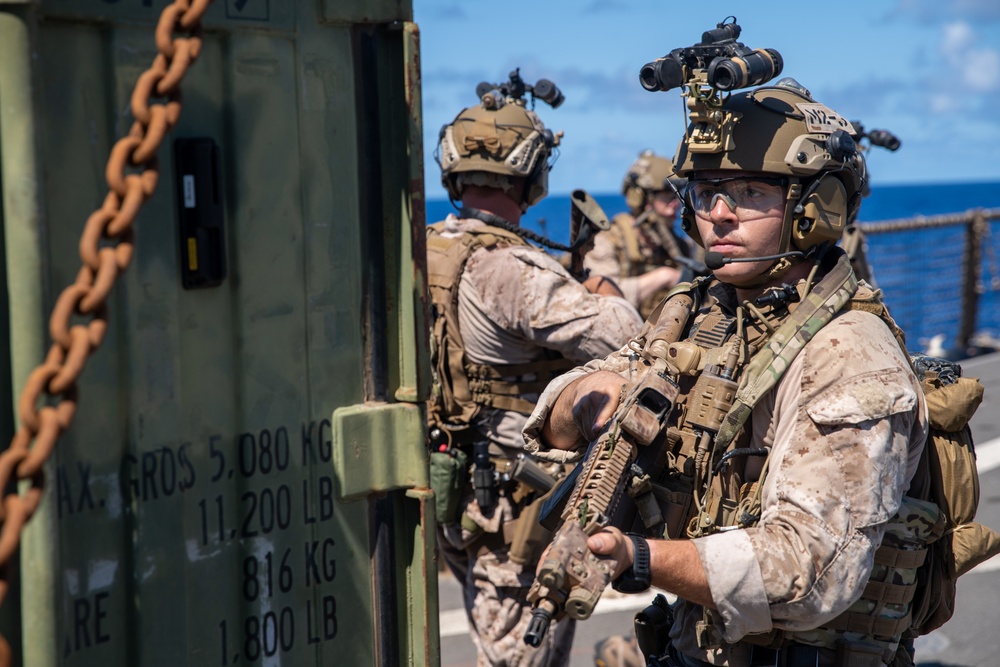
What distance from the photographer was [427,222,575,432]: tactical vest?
4992 millimetres

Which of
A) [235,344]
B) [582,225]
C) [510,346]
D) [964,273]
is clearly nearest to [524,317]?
[510,346]

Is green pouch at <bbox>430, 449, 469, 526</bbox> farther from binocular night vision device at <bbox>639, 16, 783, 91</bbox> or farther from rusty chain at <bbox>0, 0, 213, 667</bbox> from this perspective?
rusty chain at <bbox>0, 0, 213, 667</bbox>

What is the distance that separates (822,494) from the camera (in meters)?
2.61

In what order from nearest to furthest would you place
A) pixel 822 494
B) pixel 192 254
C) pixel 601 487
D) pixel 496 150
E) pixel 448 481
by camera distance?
pixel 192 254, pixel 822 494, pixel 601 487, pixel 448 481, pixel 496 150

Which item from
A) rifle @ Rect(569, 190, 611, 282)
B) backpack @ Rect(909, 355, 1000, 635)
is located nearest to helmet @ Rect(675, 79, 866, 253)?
backpack @ Rect(909, 355, 1000, 635)

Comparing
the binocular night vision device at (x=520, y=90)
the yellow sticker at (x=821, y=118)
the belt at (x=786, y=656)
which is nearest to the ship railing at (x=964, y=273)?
the binocular night vision device at (x=520, y=90)

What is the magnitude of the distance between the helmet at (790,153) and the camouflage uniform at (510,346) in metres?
1.73

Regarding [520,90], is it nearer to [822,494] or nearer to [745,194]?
[745,194]

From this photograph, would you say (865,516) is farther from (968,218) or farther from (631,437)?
(968,218)

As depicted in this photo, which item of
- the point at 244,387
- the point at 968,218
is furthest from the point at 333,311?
the point at 968,218

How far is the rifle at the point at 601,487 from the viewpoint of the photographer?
2.39 metres

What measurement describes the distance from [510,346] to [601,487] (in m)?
2.25

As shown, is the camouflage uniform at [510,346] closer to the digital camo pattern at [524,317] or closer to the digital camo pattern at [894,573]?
the digital camo pattern at [524,317]

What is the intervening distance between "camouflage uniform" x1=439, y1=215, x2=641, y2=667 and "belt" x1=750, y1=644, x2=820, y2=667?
72.5 inches
